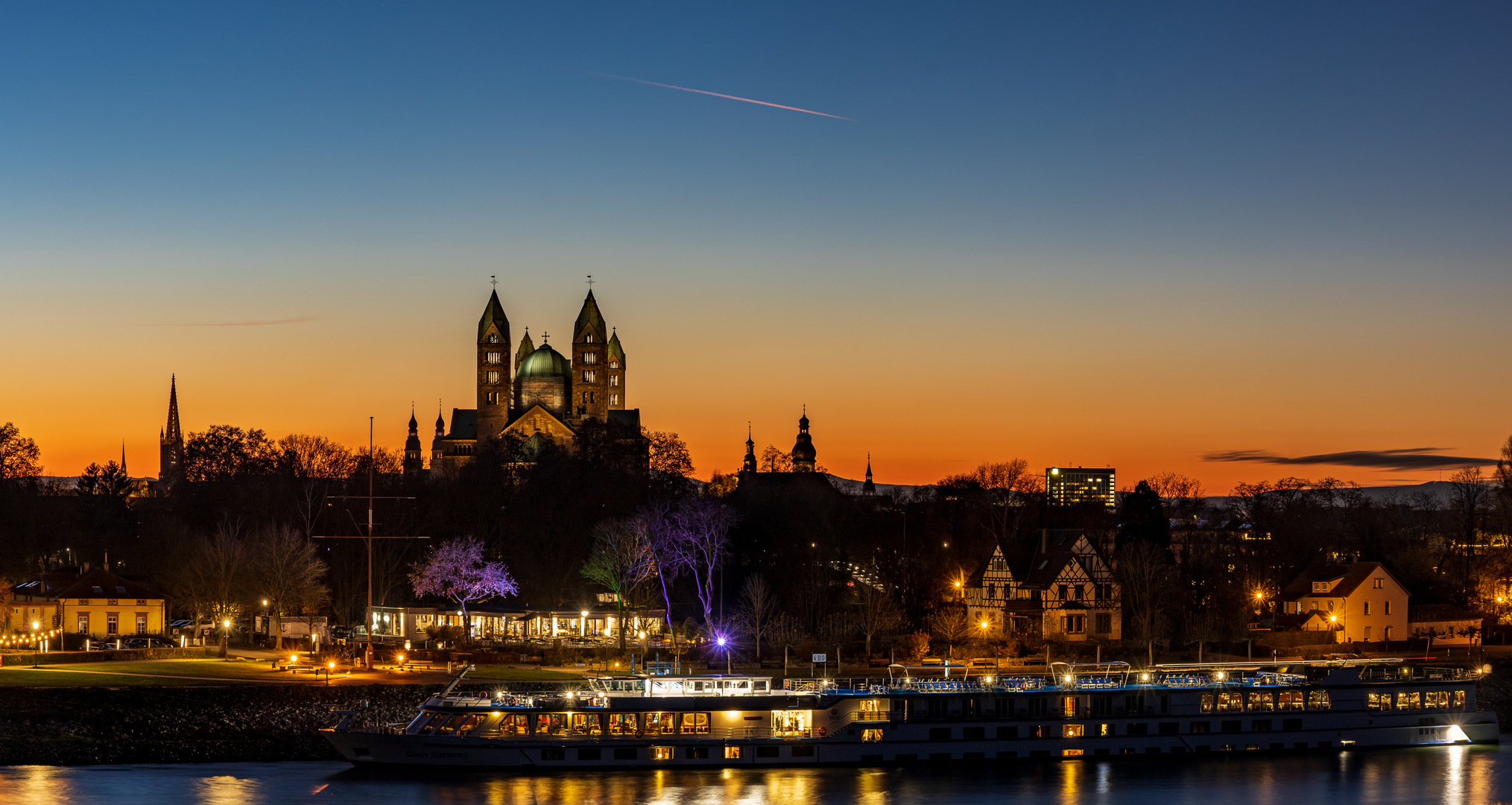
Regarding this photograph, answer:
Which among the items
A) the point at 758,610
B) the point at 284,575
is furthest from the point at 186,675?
the point at 758,610

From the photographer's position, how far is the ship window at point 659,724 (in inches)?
2263

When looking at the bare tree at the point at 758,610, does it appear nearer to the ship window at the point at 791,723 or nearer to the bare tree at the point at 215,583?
the ship window at the point at 791,723

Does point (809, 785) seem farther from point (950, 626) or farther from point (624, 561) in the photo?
point (624, 561)

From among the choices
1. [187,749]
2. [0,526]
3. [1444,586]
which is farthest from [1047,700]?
[0,526]

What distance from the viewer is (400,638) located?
88688 mm

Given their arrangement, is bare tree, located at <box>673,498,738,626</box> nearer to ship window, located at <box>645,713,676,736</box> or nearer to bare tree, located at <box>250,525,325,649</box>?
bare tree, located at <box>250,525,325,649</box>

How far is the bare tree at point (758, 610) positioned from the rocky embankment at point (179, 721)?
24.2 meters

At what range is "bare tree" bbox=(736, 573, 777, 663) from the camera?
85.0 m

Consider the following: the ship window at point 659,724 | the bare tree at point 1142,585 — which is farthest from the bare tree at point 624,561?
the bare tree at point 1142,585

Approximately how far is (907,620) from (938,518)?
26.7 metres

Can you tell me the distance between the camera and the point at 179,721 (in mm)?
60062

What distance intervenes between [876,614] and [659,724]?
30545 millimetres

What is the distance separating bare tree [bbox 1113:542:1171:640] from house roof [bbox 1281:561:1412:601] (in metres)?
9.02

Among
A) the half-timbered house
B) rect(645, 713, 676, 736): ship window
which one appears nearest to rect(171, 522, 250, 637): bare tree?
rect(645, 713, 676, 736): ship window
